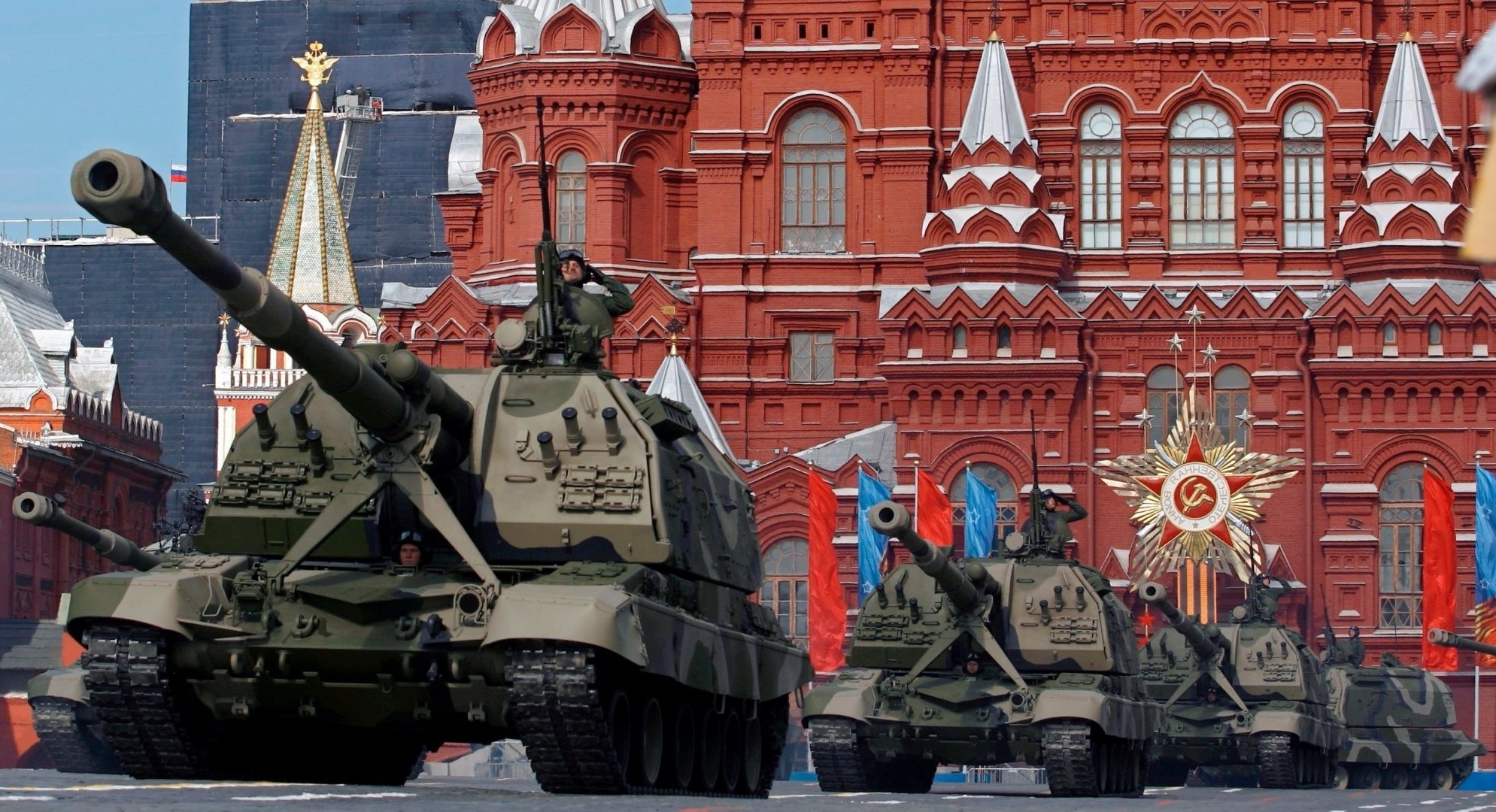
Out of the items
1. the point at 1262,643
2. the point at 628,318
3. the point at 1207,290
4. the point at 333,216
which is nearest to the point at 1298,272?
the point at 1207,290

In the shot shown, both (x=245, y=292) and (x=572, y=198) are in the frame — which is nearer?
(x=245, y=292)

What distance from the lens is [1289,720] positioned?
117 ft

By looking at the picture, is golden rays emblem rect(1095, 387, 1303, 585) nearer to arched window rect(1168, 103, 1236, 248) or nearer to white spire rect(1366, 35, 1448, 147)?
arched window rect(1168, 103, 1236, 248)

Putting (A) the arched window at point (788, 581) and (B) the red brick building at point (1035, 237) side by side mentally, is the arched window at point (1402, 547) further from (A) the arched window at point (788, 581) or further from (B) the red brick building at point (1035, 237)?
(A) the arched window at point (788, 581)

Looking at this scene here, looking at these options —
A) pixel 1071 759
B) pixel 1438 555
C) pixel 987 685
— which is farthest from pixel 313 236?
pixel 1071 759

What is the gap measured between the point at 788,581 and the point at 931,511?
4.96 meters

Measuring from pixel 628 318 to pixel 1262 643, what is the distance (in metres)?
20.9

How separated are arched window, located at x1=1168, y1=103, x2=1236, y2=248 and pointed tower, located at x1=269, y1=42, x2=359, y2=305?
3134 centimetres

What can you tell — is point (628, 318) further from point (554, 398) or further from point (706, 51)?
point (554, 398)

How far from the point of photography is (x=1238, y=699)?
3628 cm

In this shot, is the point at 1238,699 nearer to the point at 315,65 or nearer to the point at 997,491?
the point at 997,491

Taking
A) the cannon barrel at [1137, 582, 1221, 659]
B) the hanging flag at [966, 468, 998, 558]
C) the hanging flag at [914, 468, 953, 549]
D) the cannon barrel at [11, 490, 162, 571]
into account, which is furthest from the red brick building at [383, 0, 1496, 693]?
the cannon barrel at [11, 490, 162, 571]

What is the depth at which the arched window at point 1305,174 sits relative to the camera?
180 ft

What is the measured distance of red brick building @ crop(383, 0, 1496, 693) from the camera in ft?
171
